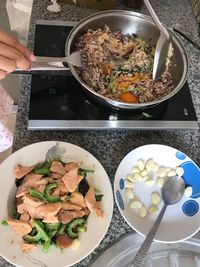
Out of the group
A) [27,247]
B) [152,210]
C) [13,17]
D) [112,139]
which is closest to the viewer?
[27,247]

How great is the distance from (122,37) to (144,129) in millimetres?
296

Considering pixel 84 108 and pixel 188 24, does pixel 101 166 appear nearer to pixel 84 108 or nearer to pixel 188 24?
pixel 84 108

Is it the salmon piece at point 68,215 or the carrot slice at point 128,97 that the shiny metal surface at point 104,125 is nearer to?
the carrot slice at point 128,97

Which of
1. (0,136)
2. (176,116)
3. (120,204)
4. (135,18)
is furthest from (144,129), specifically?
(0,136)

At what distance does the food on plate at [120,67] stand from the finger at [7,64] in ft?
0.61

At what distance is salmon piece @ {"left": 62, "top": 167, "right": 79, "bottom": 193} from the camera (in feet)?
2.07

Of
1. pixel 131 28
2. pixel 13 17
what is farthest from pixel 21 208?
pixel 13 17

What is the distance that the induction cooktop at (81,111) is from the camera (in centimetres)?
78

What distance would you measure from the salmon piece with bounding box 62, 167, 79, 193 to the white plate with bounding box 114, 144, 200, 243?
0.09 metres

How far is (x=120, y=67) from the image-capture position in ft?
2.91

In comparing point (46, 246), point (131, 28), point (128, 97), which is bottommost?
point (46, 246)

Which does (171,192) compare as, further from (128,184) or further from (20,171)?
(20,171)

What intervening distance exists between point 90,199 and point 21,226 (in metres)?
0.13

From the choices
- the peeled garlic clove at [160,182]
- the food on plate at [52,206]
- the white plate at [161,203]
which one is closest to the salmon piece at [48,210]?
the food on plate at [52,206]
